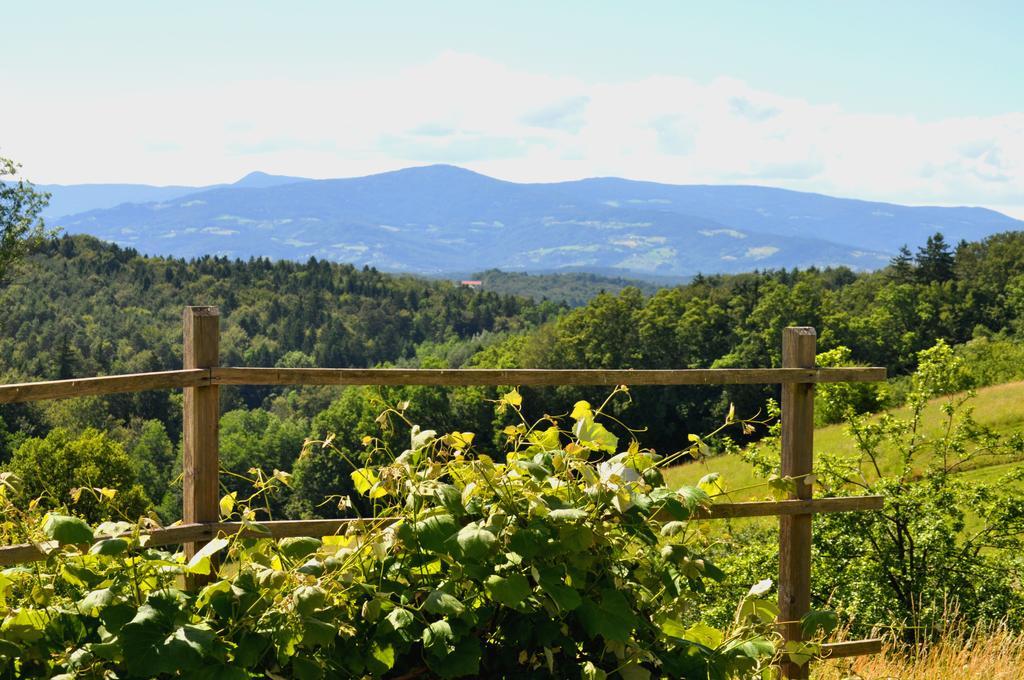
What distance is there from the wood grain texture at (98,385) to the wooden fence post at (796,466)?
2023 mm

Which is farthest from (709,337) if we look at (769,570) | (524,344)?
(769,570)

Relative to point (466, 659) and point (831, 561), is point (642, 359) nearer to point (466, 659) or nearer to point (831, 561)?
point (831, 561)

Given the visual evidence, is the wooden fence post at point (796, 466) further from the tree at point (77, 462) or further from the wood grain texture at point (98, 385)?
the tree at point (77, 462)

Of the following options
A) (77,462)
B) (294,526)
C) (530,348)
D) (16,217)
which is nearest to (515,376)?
(294,526)

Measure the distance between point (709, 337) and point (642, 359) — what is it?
443 cm

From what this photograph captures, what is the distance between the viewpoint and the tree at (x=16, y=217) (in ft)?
123

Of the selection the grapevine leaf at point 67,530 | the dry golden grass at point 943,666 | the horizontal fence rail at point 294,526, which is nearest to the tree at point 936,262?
the dry golden grass at point 943,666

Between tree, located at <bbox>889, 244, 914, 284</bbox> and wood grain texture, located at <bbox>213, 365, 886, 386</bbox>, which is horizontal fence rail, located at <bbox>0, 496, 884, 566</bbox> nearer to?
wood grain texture, located at <bbox>213, 365, 886, 386</bbox>

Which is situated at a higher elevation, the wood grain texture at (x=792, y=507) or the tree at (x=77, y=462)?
the wood grain texture at (x=792, y=507)

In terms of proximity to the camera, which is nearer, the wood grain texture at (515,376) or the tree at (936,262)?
the wood grain texture at (515,376)

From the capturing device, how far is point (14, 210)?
3831cm

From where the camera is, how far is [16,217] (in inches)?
1515

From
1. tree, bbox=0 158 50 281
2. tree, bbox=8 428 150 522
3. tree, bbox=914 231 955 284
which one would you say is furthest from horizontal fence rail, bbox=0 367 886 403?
tree, bbox=914 231 955 284

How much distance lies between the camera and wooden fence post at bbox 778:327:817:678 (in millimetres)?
3596
